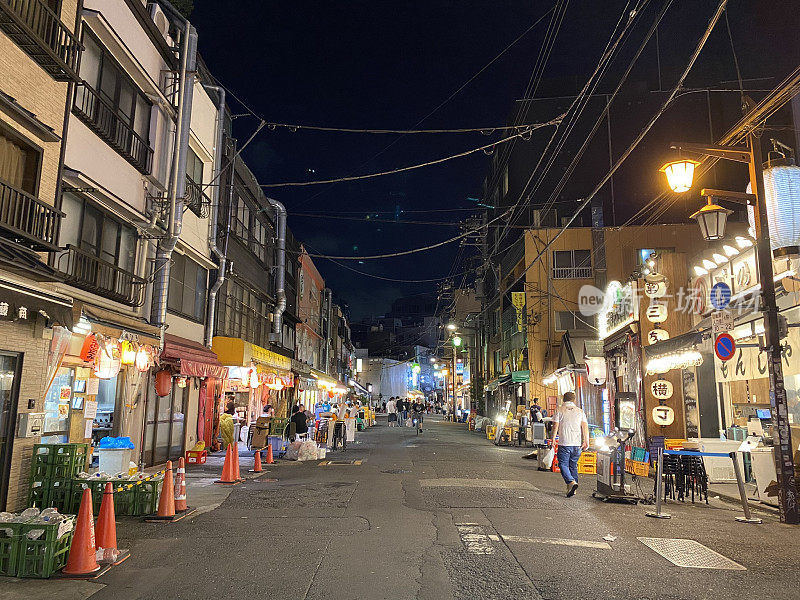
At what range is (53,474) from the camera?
352 inches

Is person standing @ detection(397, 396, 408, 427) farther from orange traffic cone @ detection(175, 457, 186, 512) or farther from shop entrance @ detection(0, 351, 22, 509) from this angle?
shop entrance @ detection(0, 351, 22, 509)

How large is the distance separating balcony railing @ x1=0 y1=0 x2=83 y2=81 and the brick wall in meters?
4.46

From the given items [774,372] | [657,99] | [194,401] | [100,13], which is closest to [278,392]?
[194,401]

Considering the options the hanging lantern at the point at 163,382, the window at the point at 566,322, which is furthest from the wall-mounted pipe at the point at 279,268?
the window at the point at 566,322

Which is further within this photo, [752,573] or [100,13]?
[100,13]

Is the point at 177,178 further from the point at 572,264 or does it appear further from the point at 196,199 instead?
the point at 572,264

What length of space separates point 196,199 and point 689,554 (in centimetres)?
1657

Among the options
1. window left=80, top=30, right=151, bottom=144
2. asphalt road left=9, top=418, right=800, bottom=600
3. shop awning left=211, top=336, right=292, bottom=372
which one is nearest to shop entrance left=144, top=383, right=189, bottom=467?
shop awning left=211, top=336, right=292, bottom=372

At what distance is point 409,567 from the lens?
641 centimetres

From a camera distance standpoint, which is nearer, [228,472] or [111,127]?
[228,472]

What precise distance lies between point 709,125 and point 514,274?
1567cm

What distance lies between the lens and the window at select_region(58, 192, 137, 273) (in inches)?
465

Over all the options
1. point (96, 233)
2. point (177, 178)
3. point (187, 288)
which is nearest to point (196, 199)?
point (187, 288)

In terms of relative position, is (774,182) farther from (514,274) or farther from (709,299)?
(514,274)
